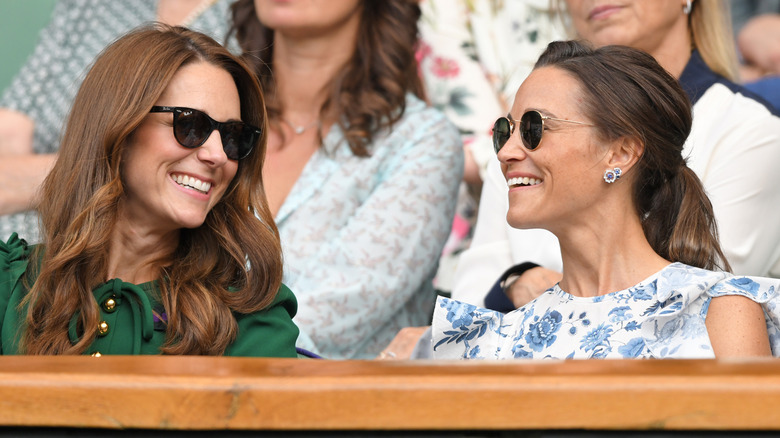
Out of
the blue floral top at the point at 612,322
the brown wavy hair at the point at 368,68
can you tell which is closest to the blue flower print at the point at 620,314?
the blue floral top at the point at 612,322

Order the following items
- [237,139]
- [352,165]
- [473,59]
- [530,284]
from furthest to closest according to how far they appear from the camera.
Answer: [473,59] → [352,165] → [530,284] → [237,139]

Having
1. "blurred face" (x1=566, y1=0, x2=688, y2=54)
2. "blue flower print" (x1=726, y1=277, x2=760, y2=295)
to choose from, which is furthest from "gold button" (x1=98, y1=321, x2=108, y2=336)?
"blurred face" (x1=566, y1=0, x2=688, y2=54)

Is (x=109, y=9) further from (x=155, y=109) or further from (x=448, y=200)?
(x=155, y=109)

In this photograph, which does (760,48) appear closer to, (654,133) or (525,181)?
(654,133)

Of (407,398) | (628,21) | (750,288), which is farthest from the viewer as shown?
(628,21)

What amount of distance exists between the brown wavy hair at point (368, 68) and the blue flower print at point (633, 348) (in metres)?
1.18

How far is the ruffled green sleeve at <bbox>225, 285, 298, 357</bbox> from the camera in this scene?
1.74 metres

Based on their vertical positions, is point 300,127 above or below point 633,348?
below

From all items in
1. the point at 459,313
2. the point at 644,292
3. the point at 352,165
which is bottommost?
the point at 352,165

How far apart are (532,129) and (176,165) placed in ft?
2.12

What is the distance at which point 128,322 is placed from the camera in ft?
5.66

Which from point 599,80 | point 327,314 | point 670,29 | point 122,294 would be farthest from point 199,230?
point 670,29

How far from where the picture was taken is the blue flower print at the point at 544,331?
1738mm

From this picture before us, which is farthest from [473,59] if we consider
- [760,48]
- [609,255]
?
[609,255]
